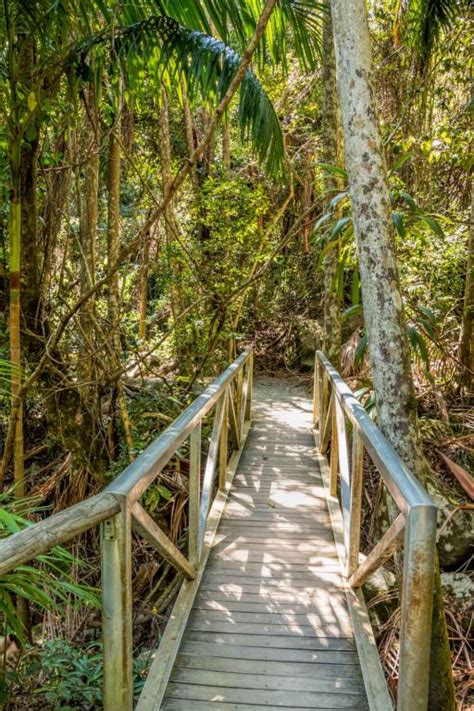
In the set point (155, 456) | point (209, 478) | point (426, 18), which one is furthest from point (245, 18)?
point (155, 456)

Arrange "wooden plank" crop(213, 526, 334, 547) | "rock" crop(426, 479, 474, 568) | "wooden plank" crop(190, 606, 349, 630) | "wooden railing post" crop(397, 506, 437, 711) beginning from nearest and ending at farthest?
"wooden railing post" crop(397, 506, 437, 711) < "wooden plank" crop(190, 606, 349, 630) < "wooden plank" crop(213, 526, 334, 547) < "rock" crop(426, 479, 474, 568)

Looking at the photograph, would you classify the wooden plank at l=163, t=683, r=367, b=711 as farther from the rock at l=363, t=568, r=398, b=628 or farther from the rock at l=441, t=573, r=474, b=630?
the rock at l=441, t=573, r=474, b=630

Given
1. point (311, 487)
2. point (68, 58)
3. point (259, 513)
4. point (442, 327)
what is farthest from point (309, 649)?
point (442, 327)

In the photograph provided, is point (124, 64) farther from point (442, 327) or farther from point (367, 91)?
point (442, 327)

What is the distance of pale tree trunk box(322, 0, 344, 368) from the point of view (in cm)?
583

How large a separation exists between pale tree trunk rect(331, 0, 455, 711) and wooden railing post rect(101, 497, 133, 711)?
60.1 inches

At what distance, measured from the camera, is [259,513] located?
13.2 ft

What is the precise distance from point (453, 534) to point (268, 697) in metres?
3.05

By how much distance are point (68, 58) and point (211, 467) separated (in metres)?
2.62

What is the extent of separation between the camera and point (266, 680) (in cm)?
223

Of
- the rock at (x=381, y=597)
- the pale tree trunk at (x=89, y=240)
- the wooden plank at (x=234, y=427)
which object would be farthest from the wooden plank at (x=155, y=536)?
the wooden plank at (x=234, y=427)

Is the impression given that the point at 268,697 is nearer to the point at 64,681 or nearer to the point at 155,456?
the point at 155,456

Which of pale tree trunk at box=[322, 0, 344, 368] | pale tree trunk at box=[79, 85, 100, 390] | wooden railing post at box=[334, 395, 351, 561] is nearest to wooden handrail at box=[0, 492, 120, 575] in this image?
wooden railing post at box=[334, 395, 351, 561]

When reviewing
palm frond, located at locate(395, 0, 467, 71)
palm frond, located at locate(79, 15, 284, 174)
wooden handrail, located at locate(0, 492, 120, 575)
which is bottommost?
wooden handrail, located at locate(0, 492, 120, 575)
